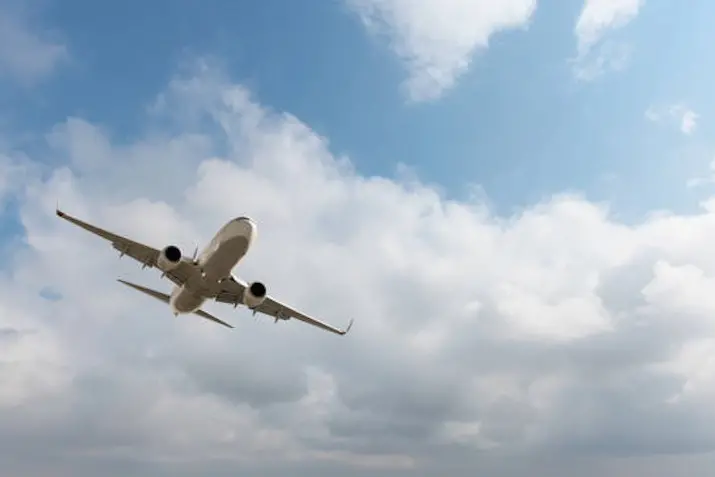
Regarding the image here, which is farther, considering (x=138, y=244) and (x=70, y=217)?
(x=138, y=244)

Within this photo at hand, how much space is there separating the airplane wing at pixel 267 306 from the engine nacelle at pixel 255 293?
6.32ft

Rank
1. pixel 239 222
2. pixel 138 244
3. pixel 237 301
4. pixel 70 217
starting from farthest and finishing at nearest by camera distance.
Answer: pixel 237 301 → pixel 138 244 → pixel 70 217 → pixel 239 222

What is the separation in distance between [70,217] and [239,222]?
642 inches

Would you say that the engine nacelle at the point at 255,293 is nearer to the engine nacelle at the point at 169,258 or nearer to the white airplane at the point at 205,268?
the white airplane at the point at 205,268

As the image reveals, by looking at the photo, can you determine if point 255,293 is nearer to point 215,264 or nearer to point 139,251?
point 215,264

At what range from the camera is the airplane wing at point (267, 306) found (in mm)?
70312

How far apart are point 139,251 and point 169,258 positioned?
20.8 feet

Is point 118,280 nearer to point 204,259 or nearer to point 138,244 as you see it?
point 138,244

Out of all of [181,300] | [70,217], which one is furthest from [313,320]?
[70,217]

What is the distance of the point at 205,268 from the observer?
6462cm

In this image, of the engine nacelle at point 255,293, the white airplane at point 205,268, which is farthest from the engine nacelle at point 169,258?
the engine nacelle at point 255,293

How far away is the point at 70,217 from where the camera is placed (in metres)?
64.1

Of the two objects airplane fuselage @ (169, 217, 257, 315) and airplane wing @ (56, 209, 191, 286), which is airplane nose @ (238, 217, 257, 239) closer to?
airplane fuselage @ (169, 217, 257, 315)

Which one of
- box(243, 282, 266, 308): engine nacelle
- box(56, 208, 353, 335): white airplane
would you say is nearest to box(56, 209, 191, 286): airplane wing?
box(56, 208, 353, 335): white airplane
